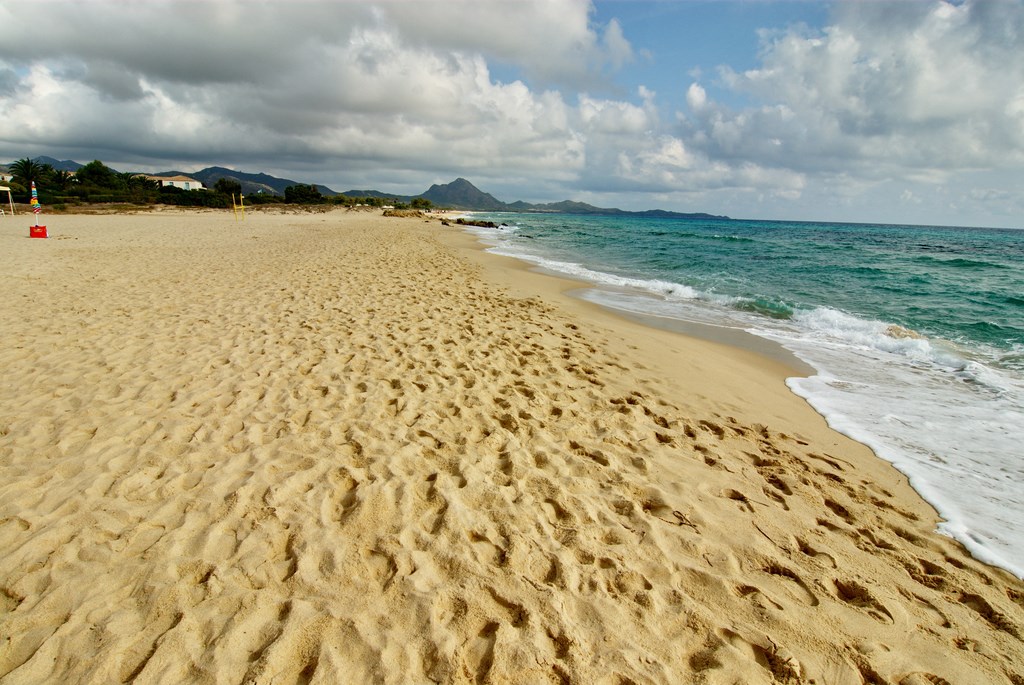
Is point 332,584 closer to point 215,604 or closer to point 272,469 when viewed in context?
point 215,604

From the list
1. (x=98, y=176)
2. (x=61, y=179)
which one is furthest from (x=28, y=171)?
(x=98, y=176)

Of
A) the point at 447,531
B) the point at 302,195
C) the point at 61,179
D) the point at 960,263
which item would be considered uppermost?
the point at 302,195

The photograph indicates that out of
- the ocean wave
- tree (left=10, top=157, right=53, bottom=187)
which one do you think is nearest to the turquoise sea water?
the ocean wave

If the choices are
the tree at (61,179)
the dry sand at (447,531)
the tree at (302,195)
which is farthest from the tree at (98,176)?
the dry sand at (447,531)

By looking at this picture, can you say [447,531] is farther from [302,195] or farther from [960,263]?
[302,195]

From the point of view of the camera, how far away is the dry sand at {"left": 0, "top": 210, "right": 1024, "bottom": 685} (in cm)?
225

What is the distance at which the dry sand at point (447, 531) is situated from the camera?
225 centimetres

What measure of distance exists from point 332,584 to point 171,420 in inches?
108

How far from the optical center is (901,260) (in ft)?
87.1

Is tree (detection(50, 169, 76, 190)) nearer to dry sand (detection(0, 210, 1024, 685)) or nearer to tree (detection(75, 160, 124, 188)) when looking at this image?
tree (detection(75, 160, 124, 188))

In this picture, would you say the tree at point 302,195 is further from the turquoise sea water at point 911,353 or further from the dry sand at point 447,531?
the dry sand at point 447,531

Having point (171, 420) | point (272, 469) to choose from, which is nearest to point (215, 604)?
point (272, 469)

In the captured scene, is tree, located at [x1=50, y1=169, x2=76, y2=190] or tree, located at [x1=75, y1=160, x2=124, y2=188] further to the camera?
tree, located at [x1=75, y1=160, x2=124, y2=188]

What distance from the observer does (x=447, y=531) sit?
117 inches
